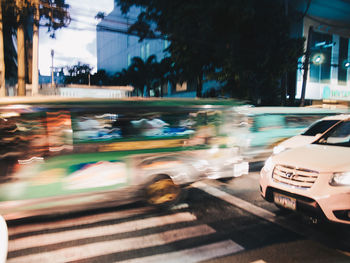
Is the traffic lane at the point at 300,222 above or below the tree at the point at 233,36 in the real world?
below

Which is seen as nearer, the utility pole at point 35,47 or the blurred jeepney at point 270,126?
the blurred jeepney at point 270,126

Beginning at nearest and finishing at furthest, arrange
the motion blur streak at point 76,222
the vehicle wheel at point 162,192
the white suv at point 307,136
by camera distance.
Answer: the motion blur streak at point 76,222, the vehicle wheel at point 162,192, the white suv at point 307,136

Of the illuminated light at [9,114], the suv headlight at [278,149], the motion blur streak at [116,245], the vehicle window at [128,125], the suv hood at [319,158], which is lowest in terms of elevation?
the motion blur streak at [116,245]

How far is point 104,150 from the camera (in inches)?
158

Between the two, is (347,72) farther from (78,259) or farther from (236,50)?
(78,259)

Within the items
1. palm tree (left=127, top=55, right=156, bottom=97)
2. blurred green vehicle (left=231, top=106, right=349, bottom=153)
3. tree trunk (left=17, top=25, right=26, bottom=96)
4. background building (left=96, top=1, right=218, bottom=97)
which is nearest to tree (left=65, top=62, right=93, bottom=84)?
background building (left=96, top=1, right=218, bottom=97)

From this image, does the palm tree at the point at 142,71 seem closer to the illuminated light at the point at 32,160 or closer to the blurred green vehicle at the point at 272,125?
the blurred green vehicle at the point at 272,125

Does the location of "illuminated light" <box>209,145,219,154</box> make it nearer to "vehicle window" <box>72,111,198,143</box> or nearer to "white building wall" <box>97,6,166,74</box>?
"vehicle window" <box>72,111,198,143</box>

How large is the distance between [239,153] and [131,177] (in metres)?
2.33

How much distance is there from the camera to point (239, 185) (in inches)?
241

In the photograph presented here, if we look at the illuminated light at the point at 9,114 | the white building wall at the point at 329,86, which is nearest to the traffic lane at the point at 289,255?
the illuminated light at the point at 9,114

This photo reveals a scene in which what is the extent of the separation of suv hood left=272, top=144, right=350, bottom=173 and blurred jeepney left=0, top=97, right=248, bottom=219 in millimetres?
1388

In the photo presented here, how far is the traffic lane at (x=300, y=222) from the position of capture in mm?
3445

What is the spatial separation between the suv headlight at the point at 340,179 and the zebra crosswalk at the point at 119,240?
1435 mm
